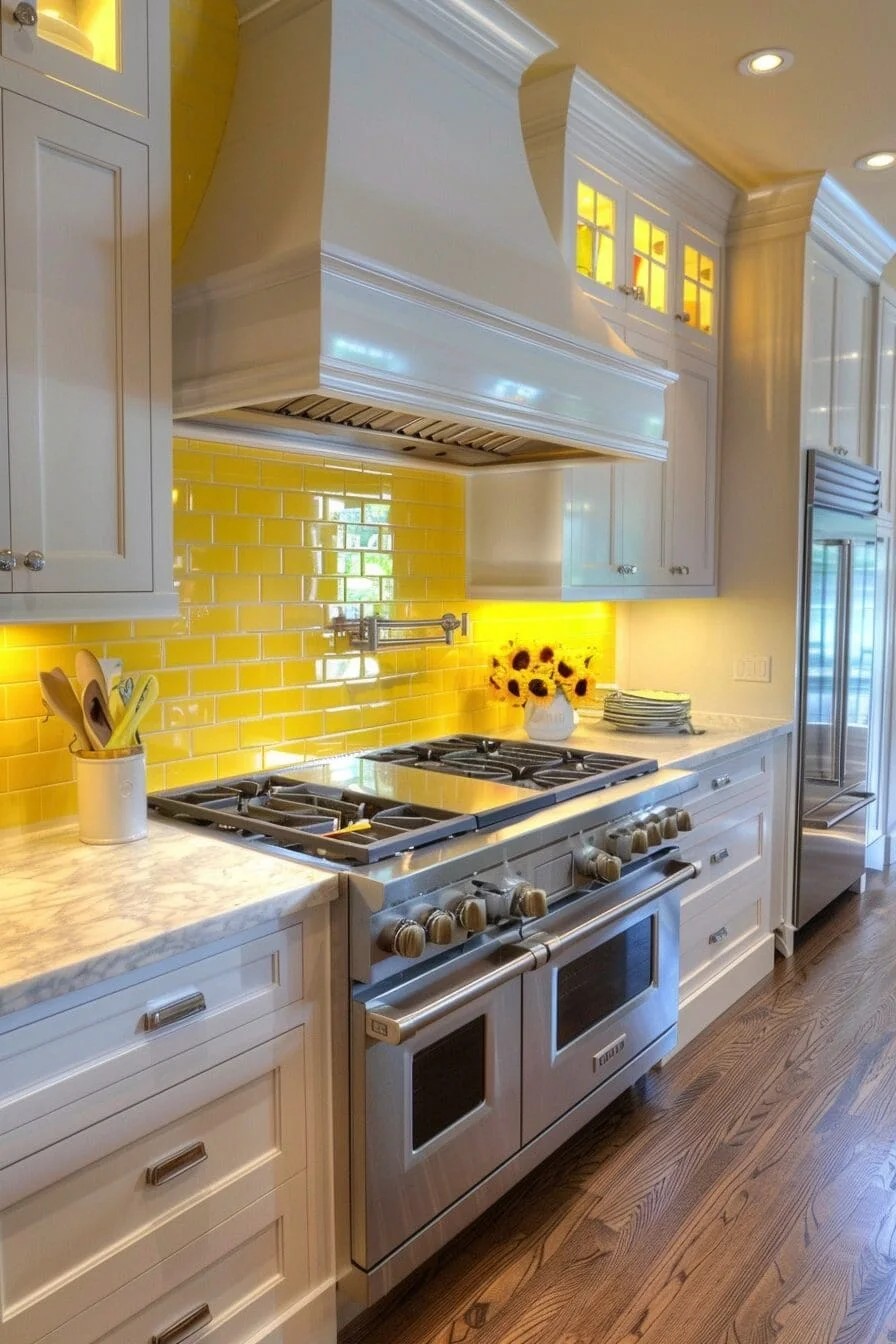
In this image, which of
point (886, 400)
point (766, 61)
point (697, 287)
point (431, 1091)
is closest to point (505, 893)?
point (431, 1091)

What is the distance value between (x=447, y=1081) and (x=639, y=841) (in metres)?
0.78

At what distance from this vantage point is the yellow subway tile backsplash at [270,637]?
80.0 inches

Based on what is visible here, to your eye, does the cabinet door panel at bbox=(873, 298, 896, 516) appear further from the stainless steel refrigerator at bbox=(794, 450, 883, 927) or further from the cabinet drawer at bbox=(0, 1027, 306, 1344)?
the cabinet drawer at bbox=(0, 1027, 306, 1344)

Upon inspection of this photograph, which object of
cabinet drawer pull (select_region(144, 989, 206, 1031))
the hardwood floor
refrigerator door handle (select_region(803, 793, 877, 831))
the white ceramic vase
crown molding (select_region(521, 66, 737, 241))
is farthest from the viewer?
refrigerator door handle (select_region(803, 793, 877, 831))

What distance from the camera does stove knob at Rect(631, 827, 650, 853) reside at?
241 cm

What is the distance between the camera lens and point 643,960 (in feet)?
8.57

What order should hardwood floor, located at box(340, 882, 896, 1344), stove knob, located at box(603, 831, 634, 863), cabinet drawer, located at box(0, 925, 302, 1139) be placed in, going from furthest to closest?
1. stove knob, located at box(603, 831, 634, 863)
2. hardwood floor, located at box(340, 882, 896, 1344)
3. cabinet drawer, located at box(0, 925, 302, 1139)

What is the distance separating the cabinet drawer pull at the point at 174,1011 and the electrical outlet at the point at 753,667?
2.76 meters

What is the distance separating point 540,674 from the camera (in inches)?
120

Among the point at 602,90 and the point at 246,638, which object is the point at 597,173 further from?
the point at 246,638

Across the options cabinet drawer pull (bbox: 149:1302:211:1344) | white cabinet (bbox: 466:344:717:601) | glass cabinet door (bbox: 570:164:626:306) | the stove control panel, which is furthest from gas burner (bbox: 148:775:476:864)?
glass cabinet door (bbox: 570:164:626:306)

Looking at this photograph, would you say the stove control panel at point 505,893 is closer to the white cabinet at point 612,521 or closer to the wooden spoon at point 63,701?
the wooden spoon at point 63,701

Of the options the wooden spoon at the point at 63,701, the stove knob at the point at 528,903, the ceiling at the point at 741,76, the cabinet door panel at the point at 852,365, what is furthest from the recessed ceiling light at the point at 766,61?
the wooden spoon at the point at 63,701

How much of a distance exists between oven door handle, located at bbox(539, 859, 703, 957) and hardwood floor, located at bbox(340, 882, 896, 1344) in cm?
Result: 66
